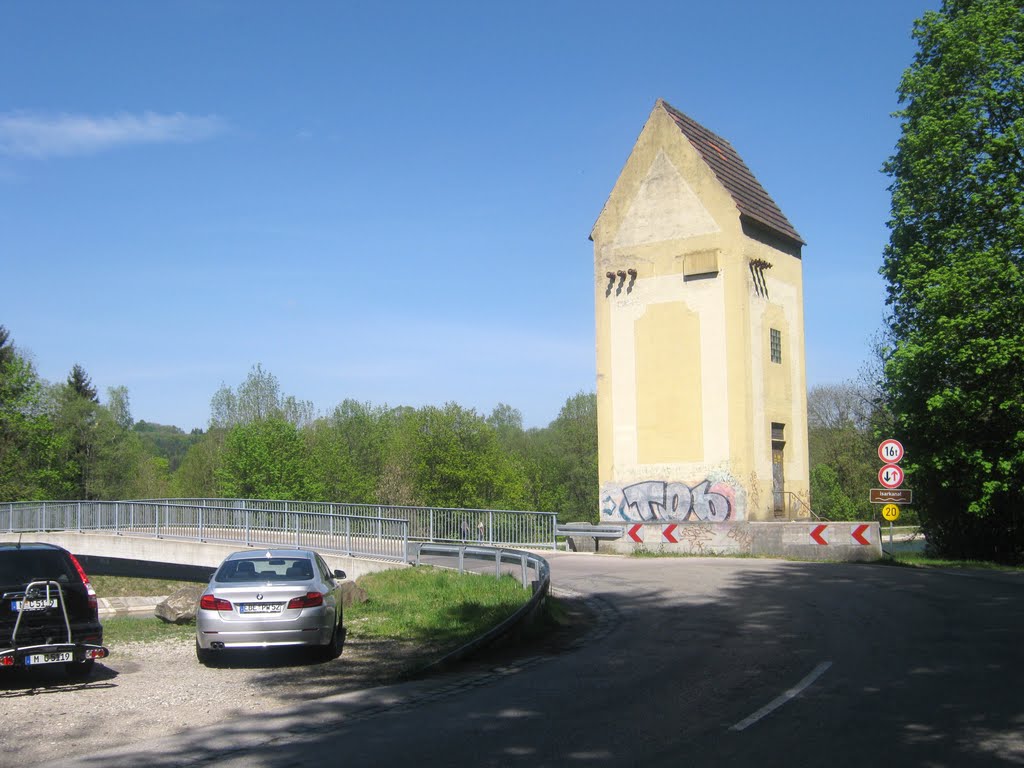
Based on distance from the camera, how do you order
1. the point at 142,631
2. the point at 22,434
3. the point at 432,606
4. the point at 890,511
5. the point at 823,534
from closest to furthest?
the point at 142,631
the point at 432,606
the point at 890,511
the point at 823,534
the point at 22,434

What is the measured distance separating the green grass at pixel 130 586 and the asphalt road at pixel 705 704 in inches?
1162

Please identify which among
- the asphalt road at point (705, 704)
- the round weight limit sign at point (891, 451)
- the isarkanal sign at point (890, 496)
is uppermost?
the round weight limit sign at point (891, 451)

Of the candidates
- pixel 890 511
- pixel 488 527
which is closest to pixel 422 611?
pixel 890 511

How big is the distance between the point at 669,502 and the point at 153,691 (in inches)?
941

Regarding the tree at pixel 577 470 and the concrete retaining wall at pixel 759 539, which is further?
the tree at pixel 577 470

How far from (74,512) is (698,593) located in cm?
2781

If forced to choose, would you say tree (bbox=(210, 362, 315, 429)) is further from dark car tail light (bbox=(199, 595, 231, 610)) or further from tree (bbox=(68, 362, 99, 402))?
dark car tail light (bbox=(199, 595, 231, 610))

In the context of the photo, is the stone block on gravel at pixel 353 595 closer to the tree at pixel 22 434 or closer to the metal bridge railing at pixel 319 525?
the metal bridge railing at pixel 319 525

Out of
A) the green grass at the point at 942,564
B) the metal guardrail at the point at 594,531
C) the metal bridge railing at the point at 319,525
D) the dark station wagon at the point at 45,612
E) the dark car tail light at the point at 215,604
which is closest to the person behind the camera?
the dark station wagon at the point at 45,612

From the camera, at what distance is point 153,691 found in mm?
11055

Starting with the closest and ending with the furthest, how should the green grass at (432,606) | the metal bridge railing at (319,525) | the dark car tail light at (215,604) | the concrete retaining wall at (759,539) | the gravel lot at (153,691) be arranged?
the gravel lot at (153,691)
the dark car tail light at (215,604)
the green grass at (432,606)
the concrete retaining wall at (759,539)
the metal bridge railing at (319,525)

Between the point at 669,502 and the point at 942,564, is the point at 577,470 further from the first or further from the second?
the point at 942,564

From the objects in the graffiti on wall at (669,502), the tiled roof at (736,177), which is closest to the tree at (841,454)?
the tiled roof at (736,177)

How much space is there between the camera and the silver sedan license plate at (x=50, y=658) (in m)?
10.8
